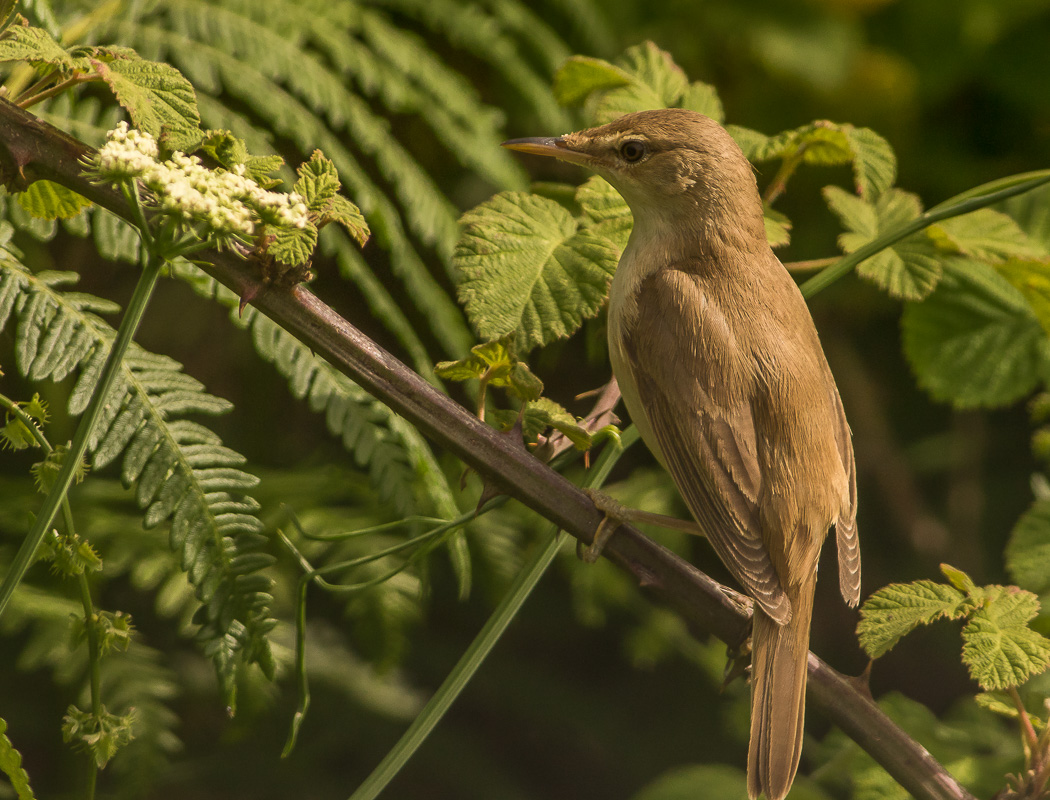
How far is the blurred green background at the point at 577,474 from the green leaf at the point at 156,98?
949mm

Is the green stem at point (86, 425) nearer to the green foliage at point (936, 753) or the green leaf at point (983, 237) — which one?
the green foliage at point (936, 753)

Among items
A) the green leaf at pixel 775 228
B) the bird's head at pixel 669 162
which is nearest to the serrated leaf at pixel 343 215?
the bird's head at pixel 669 162

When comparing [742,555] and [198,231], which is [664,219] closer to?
[742,555]

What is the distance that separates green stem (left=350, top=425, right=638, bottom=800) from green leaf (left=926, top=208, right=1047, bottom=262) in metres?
0.75

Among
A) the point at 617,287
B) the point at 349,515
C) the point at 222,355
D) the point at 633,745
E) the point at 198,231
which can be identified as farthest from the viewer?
the point at 633,745

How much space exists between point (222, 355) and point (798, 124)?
2147 millimetres

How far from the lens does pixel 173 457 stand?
1.27 meters

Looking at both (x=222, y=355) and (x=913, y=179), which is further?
(x=913, y=179)

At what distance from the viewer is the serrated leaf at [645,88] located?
1.81 meters

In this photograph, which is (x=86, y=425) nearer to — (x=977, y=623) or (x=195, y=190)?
(x=195, y=190)

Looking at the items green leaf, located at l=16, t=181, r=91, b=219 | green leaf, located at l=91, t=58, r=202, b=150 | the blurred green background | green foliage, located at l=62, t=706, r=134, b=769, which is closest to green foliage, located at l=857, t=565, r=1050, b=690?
the blurred green background

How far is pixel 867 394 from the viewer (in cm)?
390

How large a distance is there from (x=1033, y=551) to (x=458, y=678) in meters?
1.22

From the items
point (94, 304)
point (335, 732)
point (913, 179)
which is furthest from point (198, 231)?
point (913, 179)
